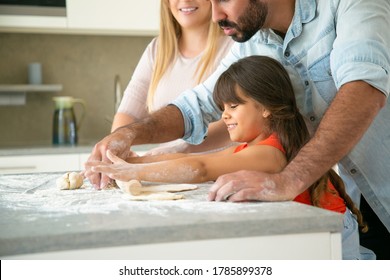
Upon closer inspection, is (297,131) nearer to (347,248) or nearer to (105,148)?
(347,248)

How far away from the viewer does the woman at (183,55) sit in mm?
2237

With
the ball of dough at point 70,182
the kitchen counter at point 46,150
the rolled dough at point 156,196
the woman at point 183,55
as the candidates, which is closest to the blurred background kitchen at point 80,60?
the kitchen counter at point 46,150

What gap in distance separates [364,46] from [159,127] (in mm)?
681

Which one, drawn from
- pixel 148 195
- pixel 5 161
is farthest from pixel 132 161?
pixel 5 161

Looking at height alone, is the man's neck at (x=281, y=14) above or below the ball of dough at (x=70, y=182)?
above

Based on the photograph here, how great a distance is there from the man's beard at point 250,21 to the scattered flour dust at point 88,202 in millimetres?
435

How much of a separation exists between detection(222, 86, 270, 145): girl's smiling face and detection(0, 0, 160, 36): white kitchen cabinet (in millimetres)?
1721

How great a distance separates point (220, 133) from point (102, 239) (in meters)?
1.26

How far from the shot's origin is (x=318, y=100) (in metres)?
1.71

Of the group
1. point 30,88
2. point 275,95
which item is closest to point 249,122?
point 275,95

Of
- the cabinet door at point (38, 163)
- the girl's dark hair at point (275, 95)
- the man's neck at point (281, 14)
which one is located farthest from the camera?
the cabinet door at point (38, 163)

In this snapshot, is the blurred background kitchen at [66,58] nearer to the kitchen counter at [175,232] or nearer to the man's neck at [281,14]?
the man's neck at [281,14]

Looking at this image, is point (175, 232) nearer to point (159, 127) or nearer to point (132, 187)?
point (132, 187)

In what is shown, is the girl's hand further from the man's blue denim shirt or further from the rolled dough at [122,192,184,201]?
the man's blue denim shirt
